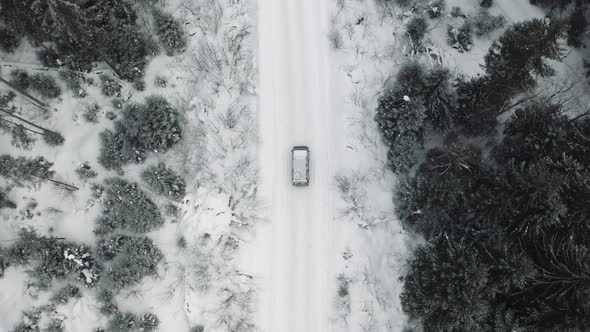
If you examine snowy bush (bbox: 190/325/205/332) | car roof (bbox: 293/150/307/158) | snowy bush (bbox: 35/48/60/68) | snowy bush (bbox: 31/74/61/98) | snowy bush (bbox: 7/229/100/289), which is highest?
snowy bush (bbox: 35/48/60/68)

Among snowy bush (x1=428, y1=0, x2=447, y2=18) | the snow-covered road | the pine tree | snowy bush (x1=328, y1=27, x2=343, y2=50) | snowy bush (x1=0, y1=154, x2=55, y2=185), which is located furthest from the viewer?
snowy bush (x1=428, y1=0, x2=447, y2=18)

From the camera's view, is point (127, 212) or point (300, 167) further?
point (300, 167)

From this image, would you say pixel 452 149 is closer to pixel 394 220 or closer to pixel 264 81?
pixel 394 220

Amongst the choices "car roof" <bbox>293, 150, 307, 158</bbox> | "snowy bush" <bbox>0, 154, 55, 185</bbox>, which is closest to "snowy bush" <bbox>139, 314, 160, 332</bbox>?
"snowy bush" <bbox>0, 154, 55, 185</bbox>

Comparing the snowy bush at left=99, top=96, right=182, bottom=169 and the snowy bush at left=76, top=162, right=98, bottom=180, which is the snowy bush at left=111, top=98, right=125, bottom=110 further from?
the snowy bush at left=76, top=162, right=98, bottom=180

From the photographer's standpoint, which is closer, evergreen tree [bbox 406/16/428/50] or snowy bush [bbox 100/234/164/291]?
snowy bush [bbox 100/234/164/291]

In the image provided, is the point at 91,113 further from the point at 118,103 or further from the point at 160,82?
the point at 160,82

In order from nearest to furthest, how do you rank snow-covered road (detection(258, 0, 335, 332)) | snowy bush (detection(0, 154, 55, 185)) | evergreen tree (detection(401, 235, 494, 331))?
evergreen tree (detection(401, 235, 494, 331))
snowy bush (detection(0, 154, 55, 185))
snow-covered road (detection(258, 0, 335, 332))

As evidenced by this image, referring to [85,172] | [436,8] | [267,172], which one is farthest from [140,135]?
[436,8]
